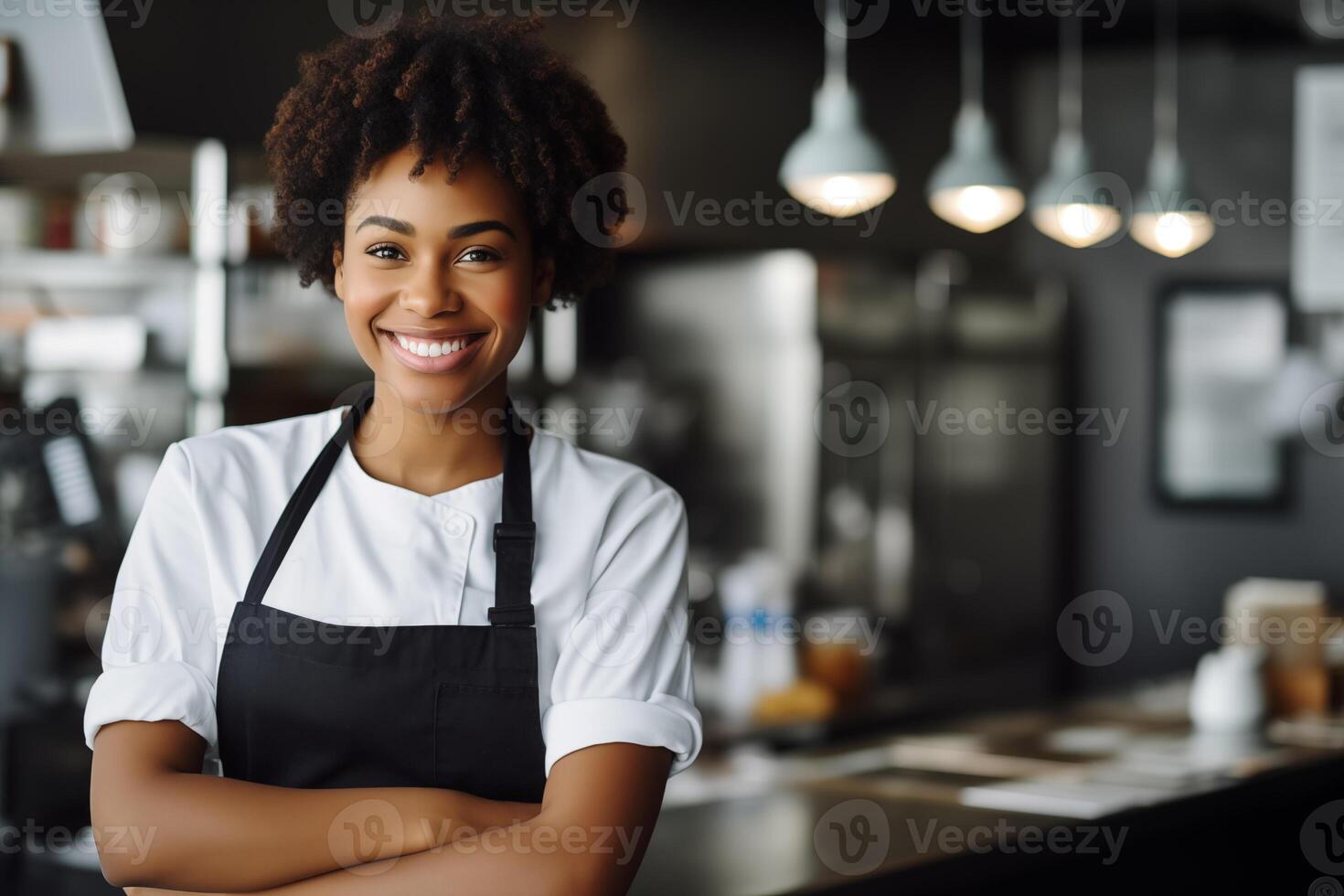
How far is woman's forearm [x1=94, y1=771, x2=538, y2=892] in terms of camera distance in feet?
4.51

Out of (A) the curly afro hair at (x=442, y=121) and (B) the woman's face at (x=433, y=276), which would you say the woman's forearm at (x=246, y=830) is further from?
(A) the curly afro hair at (x=442, y=121)

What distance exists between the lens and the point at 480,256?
1.47m

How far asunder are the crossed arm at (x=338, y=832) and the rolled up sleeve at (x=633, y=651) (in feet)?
0.09

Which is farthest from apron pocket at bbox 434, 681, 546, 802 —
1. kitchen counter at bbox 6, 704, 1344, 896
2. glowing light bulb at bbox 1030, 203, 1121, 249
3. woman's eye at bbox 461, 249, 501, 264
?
glowing light bulb at bbox 1030, 203, 1121, 249

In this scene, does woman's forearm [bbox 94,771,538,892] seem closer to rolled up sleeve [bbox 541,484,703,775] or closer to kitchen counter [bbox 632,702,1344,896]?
rolled up sleeve [bbox 541,484,703,775]

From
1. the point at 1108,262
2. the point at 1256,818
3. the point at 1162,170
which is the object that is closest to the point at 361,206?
the point at 1256,818

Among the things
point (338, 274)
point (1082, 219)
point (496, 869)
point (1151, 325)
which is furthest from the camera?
point (1151, 325)

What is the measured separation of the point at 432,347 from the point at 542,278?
0.21 meters

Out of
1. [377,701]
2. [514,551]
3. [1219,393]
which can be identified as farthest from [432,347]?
[1219,393]

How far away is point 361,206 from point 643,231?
8.86 ft

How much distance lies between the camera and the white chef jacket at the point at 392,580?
1.44 m

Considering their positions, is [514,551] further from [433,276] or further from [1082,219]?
[1082,219]

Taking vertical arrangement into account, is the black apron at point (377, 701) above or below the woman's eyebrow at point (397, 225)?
below

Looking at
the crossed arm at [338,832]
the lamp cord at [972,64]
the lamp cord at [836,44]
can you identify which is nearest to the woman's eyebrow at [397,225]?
the crossed arm at [338,832]
